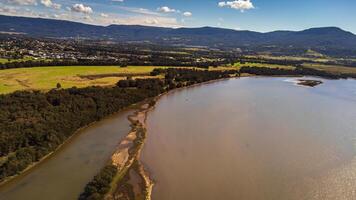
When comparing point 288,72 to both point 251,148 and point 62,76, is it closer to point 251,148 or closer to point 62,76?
point 62,76

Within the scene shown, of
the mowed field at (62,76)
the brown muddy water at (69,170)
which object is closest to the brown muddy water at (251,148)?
the brown muddy water at (69,170)

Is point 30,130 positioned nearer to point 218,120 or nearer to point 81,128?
point 81,128

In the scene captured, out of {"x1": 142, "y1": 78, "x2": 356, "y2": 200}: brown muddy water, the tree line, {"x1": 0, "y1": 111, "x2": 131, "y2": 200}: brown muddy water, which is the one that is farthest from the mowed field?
the tree line

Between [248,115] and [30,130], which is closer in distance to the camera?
[30,130]

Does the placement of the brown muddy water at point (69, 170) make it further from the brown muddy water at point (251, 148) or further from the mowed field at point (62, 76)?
the mowed field at point (62, 76)

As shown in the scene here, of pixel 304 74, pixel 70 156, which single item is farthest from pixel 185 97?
pixel 304 74

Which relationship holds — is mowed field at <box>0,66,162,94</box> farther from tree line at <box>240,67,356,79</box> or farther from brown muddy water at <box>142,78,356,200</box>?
tree line at <box>240,67,356,79</box>
